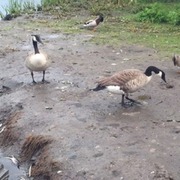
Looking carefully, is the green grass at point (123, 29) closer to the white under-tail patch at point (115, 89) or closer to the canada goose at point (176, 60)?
the canada goose at point (176, 60)

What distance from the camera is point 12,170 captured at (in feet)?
30.2

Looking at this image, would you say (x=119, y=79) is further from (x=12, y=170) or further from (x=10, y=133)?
(x=12, y=170)

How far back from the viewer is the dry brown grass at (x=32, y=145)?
9410mm

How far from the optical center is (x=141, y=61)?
14.3m

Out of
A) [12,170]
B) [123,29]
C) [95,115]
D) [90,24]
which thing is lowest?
[123,29]

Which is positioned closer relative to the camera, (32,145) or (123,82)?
(32,145)

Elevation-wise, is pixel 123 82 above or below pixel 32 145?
above

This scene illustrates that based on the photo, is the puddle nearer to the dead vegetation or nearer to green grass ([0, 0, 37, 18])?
the dead vegetation

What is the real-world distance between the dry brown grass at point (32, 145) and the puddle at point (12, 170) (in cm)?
23

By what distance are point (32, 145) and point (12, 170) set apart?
60 centimetres

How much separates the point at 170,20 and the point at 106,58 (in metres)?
5.79

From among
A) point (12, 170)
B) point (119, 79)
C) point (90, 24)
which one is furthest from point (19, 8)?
point (12, 170)

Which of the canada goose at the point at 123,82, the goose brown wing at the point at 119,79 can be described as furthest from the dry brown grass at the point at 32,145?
the goose brown wing at the point at 119,79

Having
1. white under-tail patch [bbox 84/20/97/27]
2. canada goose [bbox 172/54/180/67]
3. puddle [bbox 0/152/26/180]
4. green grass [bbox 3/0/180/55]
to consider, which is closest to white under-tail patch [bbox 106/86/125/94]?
puddle [bbox 0/152/26/180]
